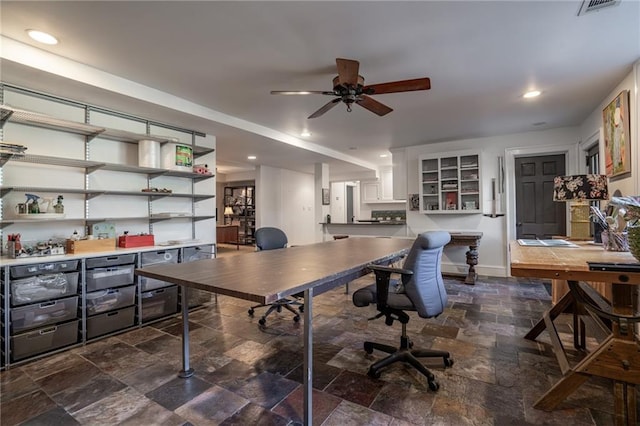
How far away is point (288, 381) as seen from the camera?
205cm

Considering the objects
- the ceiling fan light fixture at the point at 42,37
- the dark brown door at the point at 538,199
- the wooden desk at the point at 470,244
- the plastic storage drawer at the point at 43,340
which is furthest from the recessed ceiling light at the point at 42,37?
the dark brown door at the point at 538,199

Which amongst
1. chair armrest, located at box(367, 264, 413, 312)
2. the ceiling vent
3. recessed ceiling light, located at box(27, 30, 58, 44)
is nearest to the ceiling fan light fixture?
recessed ceiling light, located at box(27, 30, 58, 44)

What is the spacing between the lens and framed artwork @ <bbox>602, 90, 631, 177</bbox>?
8.97 ft

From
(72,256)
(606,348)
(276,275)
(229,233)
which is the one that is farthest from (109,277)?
(229,233)

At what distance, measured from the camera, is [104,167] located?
3133 mm

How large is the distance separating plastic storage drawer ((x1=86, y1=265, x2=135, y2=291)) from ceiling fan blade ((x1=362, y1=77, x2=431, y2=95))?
2788mm

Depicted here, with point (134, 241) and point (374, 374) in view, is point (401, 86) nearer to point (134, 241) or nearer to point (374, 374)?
point (374, 374)

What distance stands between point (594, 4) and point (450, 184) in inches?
142

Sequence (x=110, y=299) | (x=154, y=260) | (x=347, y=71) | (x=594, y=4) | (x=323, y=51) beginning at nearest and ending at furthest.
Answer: (x=594, y=4), (x=347, y=71), (x=323, y=51), (x=110, y=299), (x=154, y=260)

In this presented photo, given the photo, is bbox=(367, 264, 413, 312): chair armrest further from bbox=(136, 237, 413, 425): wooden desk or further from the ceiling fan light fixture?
the ceiling fan light fixture

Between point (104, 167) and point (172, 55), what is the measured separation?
1485 millimetres

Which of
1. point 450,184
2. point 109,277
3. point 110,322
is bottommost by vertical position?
point 110,322

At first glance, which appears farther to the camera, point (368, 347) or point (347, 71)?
point (368, 347)

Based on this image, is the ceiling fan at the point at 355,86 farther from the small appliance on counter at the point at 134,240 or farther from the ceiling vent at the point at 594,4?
the small appliance on counter at the point at 134,240
